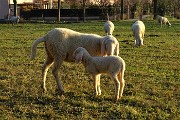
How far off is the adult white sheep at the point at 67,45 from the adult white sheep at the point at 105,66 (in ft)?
1.80

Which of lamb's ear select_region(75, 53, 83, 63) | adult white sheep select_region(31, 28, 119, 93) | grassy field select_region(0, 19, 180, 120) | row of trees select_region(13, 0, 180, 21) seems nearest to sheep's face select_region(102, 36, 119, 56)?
adult white sheep select_region(31, 28, 119, 93)

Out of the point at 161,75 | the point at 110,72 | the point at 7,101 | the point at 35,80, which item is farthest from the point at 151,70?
the point at 7,101

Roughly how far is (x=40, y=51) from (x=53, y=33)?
27.5 ft

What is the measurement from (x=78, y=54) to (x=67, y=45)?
754 millimetres

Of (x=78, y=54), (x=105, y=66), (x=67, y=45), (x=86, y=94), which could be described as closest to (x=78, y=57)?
(x=78, y=54)

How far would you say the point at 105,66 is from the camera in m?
8.80

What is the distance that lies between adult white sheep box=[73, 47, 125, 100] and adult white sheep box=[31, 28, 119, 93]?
55 cm

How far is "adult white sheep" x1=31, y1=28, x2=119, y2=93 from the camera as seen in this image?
31.5ft

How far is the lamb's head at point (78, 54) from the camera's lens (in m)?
9.04

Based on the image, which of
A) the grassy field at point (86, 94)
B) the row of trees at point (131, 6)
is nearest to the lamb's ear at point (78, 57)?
the grassy field at point (86, 94)

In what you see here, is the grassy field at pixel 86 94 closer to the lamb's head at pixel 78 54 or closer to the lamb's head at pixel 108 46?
the lamb's head at pixel 78 54

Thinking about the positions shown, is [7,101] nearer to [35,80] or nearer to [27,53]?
[35,80]

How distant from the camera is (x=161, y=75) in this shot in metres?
12.3

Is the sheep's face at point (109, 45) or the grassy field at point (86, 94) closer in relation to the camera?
the grassy field at point (86, 94)
